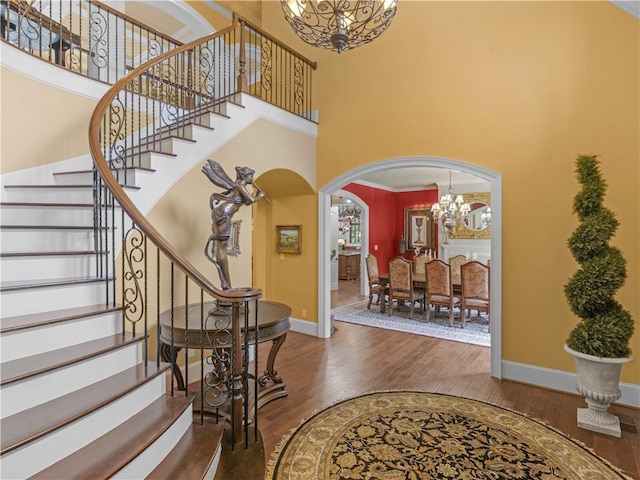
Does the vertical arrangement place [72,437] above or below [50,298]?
below

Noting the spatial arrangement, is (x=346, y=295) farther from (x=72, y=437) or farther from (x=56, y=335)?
(x=72, y=437)

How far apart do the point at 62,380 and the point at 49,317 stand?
47 centimetres

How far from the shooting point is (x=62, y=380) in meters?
1.78

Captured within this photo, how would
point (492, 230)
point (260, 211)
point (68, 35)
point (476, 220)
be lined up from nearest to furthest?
point (492, 230), point (68, 35), point (260, 211), point (476, 220)

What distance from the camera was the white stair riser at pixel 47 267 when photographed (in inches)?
88.9

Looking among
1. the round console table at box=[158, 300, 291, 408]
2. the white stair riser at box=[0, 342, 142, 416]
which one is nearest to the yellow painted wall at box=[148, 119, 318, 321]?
the round console table at box=[158, 300, 291, 408]

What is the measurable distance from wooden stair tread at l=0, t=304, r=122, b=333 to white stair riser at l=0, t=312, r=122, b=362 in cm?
3

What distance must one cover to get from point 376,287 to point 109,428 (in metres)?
5.65

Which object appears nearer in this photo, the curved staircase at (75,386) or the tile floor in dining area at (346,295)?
the curved staircase at (75,386)

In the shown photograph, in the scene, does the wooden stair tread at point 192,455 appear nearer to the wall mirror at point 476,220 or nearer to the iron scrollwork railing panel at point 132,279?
the iron scrollwork railing panel at point 132,279

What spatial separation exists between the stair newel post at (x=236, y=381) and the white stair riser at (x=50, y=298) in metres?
1.10

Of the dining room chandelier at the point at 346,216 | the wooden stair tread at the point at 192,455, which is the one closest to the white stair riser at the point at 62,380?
the wooden stair tread at the point at 192,455

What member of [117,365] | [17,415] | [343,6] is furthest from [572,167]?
[17,415]

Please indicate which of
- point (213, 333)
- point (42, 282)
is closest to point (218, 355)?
point (213, 333)
